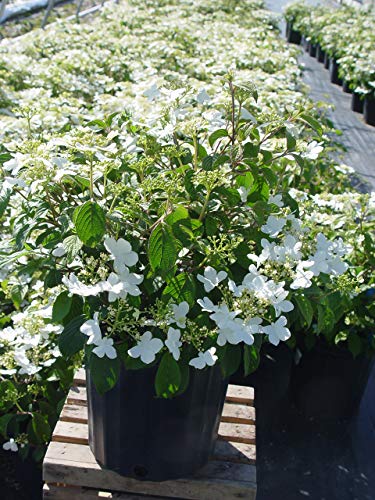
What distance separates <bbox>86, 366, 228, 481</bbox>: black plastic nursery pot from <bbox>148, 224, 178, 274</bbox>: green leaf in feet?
0.99

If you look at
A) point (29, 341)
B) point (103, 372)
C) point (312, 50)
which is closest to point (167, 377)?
point (103, 372)

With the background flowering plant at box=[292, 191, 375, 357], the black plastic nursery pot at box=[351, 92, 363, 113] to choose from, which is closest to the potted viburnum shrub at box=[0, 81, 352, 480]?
the background flowering plant at box=[292, 191, 375, 357]

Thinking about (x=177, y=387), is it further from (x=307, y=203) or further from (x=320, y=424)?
(x=320, y=424)

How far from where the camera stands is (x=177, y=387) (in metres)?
1.31

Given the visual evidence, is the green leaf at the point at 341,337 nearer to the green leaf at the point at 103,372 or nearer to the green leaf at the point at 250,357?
the green leaf at the point at 250,357

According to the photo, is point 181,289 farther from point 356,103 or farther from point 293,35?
point 293,35

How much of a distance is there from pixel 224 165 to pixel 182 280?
34 centimetres

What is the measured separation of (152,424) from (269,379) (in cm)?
114

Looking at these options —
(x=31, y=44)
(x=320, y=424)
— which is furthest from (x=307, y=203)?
(x=31, y=44)

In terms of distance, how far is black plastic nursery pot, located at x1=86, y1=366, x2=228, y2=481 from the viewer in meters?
1.45

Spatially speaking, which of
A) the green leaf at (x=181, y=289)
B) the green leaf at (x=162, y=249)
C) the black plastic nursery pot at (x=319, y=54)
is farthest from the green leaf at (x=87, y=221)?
the black plastic nursery pot at (x=319, y=54)

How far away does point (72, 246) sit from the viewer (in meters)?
1.28

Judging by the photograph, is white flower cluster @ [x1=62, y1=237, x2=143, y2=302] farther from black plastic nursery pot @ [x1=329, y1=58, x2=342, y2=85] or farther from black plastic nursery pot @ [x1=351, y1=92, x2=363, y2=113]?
→ black plastic nursery pot @ [x1=329, y1=58, x2=342, y2=85]

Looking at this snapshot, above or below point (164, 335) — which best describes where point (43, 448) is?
below
